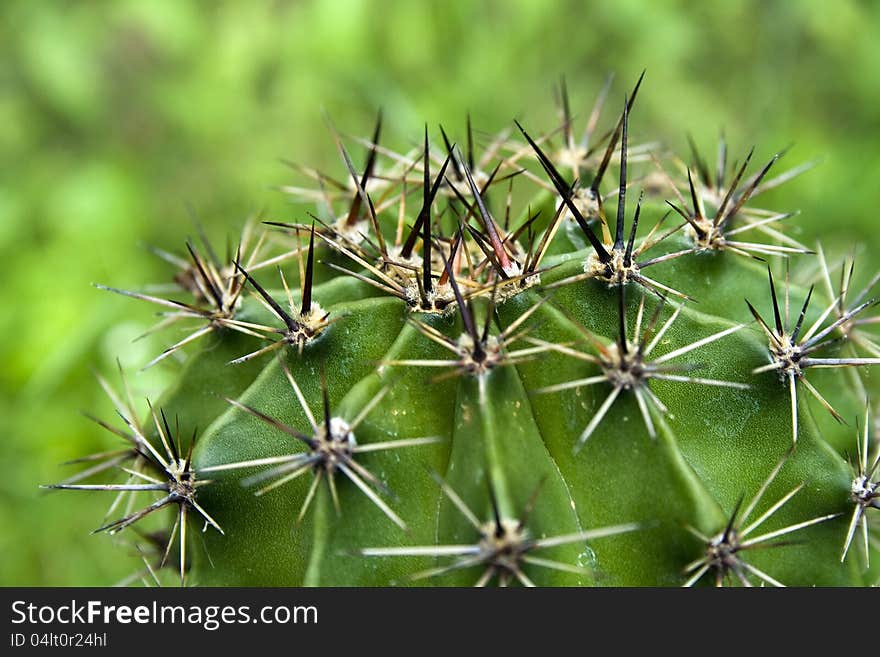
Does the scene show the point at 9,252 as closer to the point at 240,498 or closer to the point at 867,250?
the point at 240,498

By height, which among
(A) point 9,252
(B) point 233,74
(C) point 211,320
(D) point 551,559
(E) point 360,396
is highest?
(B) point 233,74

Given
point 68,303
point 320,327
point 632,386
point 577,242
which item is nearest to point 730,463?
point 632,386

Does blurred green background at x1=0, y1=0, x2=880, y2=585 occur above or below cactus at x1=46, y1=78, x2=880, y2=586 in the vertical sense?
above

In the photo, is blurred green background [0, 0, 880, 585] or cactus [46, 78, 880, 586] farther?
blurred green background [0, 0, 880, 585]

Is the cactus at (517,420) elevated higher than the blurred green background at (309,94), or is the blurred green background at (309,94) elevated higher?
the blurred green background at (309,94)

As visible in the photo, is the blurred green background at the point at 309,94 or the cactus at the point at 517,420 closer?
the cactus at the point at 517,420
